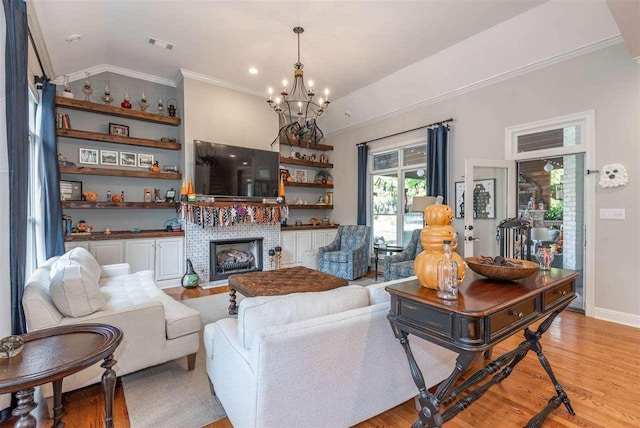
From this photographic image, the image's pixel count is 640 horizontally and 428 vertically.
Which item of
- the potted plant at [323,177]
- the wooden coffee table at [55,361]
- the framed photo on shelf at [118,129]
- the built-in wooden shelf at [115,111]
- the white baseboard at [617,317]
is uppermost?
the built-in wooden shelf at [115,111]

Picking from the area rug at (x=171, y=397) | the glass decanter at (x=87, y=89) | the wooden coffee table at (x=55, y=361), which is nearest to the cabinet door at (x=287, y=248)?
the area rug at (x=171, y=397)

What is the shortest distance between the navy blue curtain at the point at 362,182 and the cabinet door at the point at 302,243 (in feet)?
3.83

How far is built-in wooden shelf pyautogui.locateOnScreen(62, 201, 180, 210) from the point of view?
437 centimetres

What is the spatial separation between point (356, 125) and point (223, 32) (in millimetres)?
3492

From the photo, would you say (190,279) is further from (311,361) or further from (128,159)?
(311,361)

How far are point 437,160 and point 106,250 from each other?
533cm

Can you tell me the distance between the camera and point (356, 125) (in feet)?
22.0

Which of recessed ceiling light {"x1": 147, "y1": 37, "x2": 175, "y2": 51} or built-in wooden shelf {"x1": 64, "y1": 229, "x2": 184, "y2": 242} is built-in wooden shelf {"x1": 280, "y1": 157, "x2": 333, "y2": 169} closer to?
built-in wooden shelf {"x1": 64, "y1": 229, "x2": 184, "y2": 242}

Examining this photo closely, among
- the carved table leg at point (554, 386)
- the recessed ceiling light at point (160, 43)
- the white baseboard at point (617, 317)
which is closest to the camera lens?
the carved table leg at point (554, 386)

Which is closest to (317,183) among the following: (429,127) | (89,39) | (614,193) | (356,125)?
(356,125)

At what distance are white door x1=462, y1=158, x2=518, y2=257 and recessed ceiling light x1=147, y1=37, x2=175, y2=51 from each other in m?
4.44

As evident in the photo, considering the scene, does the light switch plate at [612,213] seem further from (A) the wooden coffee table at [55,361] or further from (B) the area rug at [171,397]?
(A) the wooden coffee table at [55,361]

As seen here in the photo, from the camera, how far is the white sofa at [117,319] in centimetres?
193

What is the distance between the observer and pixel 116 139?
4.77 m
